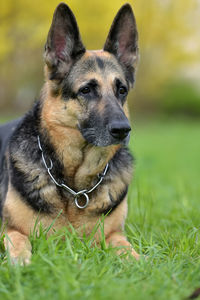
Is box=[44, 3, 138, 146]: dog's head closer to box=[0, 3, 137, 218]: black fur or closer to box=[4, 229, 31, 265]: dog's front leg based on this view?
box=[0, 3, 137, 218]: black fur

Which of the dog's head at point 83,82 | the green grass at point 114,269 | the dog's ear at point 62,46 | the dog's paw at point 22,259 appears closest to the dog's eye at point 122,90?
the dog's head at point 83,82

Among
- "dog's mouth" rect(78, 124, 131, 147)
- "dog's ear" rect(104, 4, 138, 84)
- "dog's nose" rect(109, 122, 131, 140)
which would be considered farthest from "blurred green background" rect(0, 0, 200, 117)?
"dog's nose" rect(109, 122, 131, 140)

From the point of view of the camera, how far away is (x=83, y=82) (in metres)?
3.37

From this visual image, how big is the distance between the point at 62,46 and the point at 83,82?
39 cm

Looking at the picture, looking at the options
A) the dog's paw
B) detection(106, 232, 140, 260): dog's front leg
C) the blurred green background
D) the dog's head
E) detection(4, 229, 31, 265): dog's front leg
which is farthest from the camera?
the blurred green background

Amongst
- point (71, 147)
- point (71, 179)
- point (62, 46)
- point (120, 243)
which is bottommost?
point (120, 243)

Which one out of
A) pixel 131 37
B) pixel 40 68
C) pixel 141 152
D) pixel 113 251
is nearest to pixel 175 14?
pixel 40 68

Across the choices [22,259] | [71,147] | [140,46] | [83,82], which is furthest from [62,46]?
[140,46]

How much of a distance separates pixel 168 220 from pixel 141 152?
22.9 ft

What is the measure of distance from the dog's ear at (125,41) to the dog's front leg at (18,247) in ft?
5.82

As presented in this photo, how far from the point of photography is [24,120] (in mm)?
3715

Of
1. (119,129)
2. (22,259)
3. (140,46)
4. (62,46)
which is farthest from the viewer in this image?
(140,46)

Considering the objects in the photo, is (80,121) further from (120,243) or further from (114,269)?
(114,269)

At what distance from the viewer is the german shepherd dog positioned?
324cm
